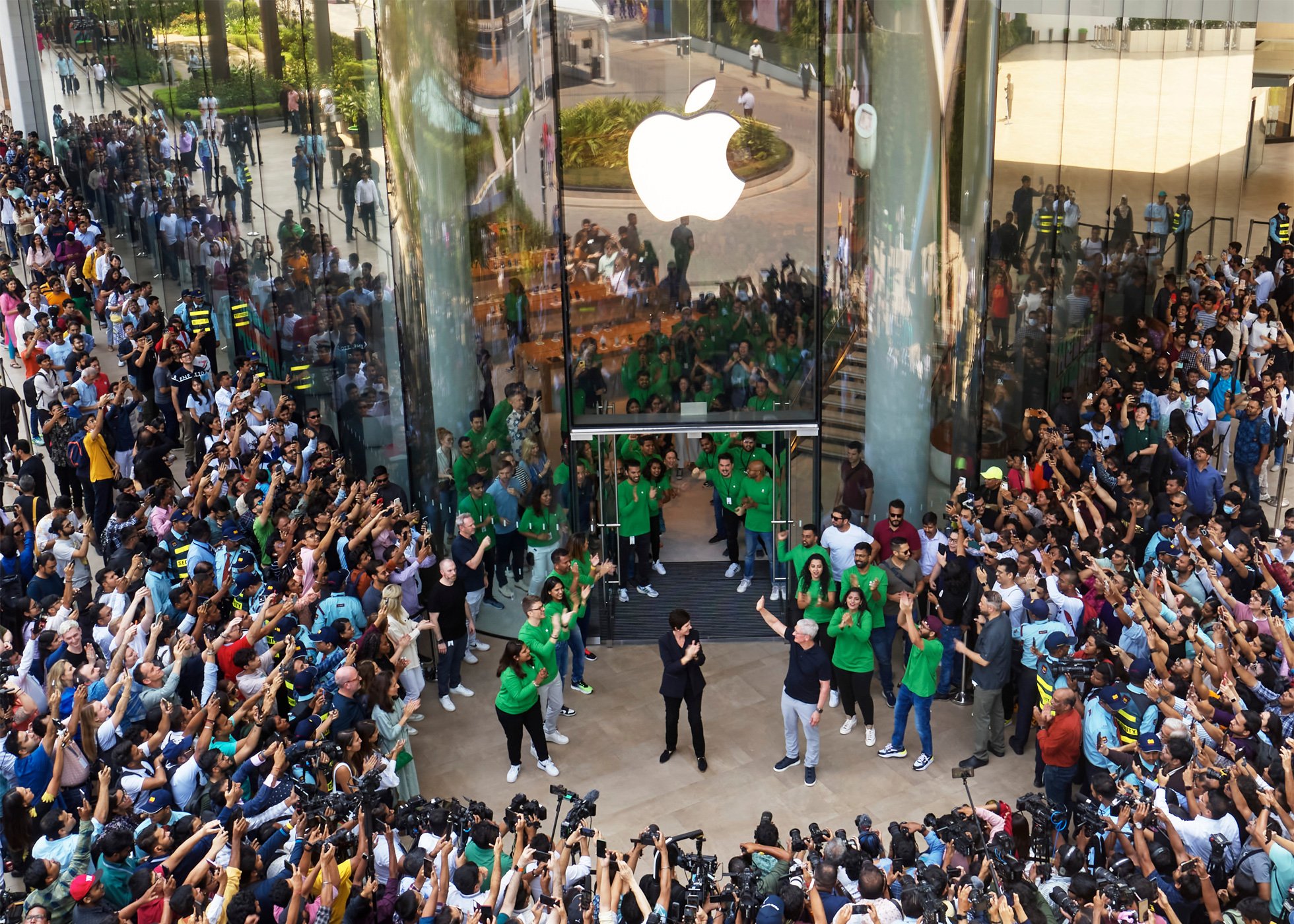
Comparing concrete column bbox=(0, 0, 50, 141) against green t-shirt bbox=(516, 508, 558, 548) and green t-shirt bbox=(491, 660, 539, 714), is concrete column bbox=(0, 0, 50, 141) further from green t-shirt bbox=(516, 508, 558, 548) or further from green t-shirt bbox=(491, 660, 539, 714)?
green t-shirt bbox=(491, 660, 539, 714)

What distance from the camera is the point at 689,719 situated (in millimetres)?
11984

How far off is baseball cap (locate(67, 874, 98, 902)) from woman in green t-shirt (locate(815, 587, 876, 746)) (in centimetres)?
582

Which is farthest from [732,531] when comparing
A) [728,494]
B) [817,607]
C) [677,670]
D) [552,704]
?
[677,670]

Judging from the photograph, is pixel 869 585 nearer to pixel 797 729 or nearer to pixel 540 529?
pixel 797 729

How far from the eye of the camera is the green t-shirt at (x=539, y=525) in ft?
46.8

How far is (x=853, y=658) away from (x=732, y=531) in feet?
11.0

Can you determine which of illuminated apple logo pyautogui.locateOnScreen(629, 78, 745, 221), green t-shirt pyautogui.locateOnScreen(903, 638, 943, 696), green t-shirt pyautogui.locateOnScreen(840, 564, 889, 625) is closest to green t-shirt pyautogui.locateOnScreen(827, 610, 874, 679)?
green t-shirt pyautogui.locateOnScreen(840, 564, 889, 625)

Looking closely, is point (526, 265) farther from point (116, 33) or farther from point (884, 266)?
point (116, 33)

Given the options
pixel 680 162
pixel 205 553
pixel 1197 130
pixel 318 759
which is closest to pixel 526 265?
pixel 680 162

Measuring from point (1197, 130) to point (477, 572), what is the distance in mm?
13379

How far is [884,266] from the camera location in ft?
46.6

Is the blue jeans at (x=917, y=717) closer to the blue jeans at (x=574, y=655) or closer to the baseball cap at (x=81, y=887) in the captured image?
the blue jeans at (x=574, y=655)

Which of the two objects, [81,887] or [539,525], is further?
[539,525]

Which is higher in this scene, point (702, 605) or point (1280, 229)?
point (1280, 229)
